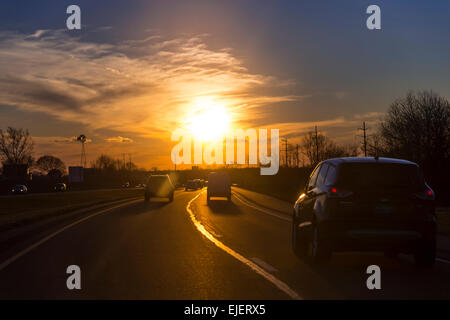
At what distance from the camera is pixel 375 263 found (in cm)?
1068

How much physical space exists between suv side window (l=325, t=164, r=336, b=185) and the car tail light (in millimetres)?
236

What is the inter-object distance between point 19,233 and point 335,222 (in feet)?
33.7

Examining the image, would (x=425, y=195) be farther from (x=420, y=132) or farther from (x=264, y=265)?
(x=420, y=132)

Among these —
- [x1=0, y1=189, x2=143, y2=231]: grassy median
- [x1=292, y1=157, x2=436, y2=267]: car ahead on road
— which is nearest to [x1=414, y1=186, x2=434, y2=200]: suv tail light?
[x1=292, y1=157, x2=436, y2=267]: car ahead on road

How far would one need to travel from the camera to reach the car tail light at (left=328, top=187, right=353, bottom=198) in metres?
9.40

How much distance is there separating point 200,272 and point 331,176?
2.95 m

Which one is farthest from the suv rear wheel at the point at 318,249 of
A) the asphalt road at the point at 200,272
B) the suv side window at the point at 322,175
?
the suv side window at the point at 322,175

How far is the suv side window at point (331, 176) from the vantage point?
387 inches

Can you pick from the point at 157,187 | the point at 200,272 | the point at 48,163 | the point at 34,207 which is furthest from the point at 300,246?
the point at 48,163

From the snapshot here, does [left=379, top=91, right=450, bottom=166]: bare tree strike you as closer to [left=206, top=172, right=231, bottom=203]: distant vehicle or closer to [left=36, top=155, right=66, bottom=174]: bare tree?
[left=206, top=172, right=231, bottom=203]: distant vehicle

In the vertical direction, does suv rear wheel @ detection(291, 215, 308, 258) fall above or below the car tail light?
below

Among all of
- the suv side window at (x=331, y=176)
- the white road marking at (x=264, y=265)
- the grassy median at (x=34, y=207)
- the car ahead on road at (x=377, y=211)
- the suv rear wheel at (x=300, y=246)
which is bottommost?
the grassy median at (x=34, y=207)

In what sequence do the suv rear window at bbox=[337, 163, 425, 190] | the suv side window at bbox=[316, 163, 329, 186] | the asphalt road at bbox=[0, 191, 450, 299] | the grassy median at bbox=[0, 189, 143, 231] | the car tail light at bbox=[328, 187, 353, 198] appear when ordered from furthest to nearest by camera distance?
the grassy median at bbox=[0, 189, 143, 231] → the suv side window at bbox=[316, 163, 329, 186] → the suv rear window at bbox=[337, 163, 425, 190] → the car tail light at bbox=[328, 187, 353, 198] → the asphalt road at bbox=[0, 191, 450, 299]

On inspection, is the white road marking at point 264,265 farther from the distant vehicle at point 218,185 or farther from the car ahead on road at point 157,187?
the distant vehicle at point 218,185
